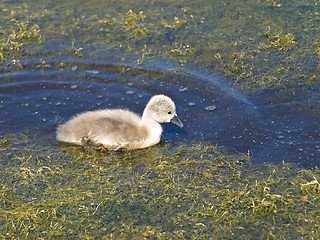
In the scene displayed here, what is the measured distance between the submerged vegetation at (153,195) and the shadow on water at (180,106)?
1.33 feet

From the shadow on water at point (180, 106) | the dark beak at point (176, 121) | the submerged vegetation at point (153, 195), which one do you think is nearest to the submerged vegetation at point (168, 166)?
the submerged vegetation at point (153, 195)

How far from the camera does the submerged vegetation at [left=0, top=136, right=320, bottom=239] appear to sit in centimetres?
552

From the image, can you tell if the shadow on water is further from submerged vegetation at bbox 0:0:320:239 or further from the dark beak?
submerged vegetation at bbox 0:0:320:239

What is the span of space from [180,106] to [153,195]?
7.26 feet

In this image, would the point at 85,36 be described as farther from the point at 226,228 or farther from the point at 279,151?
the point at 226,228

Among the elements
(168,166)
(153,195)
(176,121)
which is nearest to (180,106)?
(176,121)

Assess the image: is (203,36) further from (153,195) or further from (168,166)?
(153,195)

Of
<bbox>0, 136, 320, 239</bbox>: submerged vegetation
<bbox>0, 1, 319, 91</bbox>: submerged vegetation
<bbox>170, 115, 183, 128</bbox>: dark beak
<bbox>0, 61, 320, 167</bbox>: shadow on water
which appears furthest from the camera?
<bbox>0, 1, 319, 91</bbox>: submerged vegetation

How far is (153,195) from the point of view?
6.07 metres

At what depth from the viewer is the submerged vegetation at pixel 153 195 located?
5.52 metres

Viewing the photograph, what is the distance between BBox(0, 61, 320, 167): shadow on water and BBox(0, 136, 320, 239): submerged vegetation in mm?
405

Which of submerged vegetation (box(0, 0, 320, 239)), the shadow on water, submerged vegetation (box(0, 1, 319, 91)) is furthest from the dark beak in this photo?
submerged vegetation (box(0, 1, 319, 91))

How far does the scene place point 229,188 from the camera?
6141 mm

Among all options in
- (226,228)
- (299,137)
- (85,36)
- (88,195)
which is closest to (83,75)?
(85,36)
